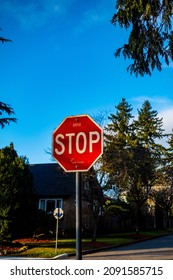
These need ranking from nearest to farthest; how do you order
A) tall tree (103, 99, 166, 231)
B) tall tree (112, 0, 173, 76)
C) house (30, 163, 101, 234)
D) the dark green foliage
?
tall tree (112, 0, 173, 76)
the dark green foliage
tall tree (103, 99, 166, 231)
house (30, 163, 101, 234)

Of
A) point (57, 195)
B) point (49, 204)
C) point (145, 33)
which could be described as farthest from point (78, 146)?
point (49, 204)

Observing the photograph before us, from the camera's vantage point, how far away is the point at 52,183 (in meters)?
37.4

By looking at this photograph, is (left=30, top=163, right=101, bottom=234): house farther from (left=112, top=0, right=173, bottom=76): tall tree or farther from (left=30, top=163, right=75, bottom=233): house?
(left=112, top=0, right=173, bottom=76): tall tree

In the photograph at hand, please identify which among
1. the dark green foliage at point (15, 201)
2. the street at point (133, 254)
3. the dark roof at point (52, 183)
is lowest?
the street at point (133, 254)

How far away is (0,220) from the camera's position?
68.5ft

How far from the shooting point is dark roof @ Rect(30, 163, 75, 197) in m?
35.6

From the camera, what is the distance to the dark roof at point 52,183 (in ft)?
117

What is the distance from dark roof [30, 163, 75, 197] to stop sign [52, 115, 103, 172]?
99.5ft

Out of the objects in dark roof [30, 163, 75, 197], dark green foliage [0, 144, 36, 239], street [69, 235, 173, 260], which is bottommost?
street [69, 235, 173, 260]

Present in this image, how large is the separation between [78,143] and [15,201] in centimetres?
1899

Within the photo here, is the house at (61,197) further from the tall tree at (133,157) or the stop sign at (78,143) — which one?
the stop sign at (78,143)

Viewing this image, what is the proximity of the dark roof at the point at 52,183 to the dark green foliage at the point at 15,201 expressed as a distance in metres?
11.0

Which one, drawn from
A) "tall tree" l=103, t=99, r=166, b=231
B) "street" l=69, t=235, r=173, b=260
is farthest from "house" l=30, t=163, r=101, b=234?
"street" l=69, t=235, r=173, b=260

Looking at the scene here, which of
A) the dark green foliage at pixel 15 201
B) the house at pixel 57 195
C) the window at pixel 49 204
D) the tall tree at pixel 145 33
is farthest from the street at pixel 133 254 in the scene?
the window at pixel 49 204
